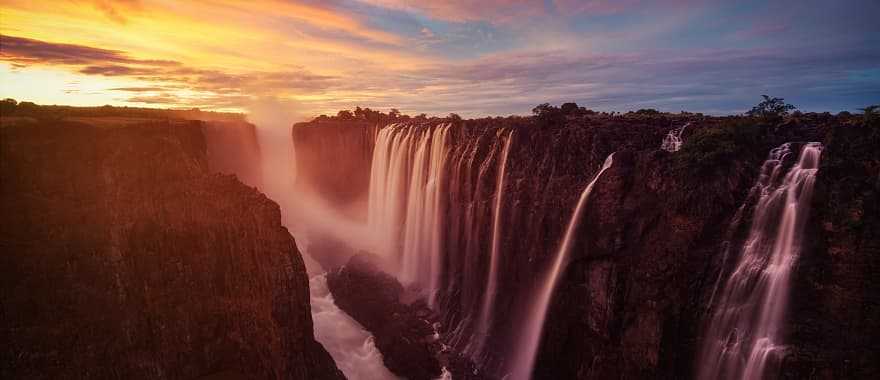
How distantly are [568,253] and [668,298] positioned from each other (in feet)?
17.6

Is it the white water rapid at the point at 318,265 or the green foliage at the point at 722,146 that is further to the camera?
the white water rapid at the point at 318,265

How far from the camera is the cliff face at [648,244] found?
45.9ft

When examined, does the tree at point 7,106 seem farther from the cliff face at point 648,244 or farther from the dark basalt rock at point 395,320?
the cliff face at point 648,244

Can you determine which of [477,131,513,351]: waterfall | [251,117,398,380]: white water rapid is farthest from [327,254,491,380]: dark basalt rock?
[477,131,513,351]: waterfall

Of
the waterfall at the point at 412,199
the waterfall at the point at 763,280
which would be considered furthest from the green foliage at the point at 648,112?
the waterfall at the point at 412,199

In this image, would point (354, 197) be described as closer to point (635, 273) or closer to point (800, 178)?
point (635, 273)

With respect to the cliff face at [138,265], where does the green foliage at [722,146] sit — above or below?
above

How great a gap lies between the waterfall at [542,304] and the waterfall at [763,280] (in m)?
6.72

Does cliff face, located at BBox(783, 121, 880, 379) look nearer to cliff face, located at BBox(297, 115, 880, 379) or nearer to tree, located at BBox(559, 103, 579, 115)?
cliff face, located at BBox(297, 115, 880, 379)

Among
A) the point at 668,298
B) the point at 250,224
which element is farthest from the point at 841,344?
the point at 250,224

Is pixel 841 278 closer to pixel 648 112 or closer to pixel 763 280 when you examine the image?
pixel 763 280

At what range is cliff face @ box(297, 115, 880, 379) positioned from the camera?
551 inches

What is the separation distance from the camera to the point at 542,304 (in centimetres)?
2317

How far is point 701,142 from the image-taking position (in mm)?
17906
